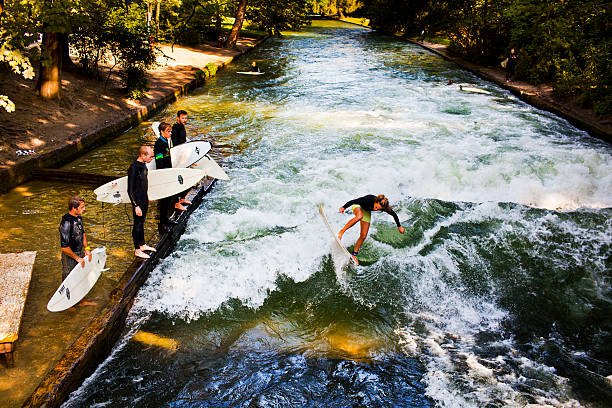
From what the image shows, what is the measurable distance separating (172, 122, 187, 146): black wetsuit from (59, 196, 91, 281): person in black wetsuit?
4.13 meters

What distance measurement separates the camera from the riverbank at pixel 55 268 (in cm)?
526

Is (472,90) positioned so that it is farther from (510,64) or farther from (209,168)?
(209,168)

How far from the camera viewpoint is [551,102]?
18766mm

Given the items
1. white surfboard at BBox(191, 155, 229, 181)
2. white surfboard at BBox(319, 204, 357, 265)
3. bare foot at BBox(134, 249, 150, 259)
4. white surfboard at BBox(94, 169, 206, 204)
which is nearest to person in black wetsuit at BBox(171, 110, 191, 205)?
white surfboard at BBox(191, 155, 229, 181)

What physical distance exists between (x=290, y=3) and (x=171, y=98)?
72.9ft

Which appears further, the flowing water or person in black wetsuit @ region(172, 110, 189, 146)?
person in black wetsuit @ region(172, 110, 189, 146)

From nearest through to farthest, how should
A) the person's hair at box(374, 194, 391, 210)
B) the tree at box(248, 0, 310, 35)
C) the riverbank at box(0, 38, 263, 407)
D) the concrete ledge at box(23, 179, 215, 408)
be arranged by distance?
the concrete ledge at box(23, 179, 215, 408) → the riverbank at box(0, 38, 263, 407) → the person's hair at box(374, 194, 391, 210) → the tree at box(248, 0, 310, 35)

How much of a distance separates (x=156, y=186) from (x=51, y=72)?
25.8 ft

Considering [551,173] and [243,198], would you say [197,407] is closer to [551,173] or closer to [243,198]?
[243,198]

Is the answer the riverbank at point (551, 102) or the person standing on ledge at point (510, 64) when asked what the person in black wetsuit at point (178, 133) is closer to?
the riverbank at point (551, 102)

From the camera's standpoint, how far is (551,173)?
487 inches

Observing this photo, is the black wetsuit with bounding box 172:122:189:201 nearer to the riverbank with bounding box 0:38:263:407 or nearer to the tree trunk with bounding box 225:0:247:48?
the riverbank with bounding box 0:38:263:407

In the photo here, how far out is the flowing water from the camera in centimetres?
600

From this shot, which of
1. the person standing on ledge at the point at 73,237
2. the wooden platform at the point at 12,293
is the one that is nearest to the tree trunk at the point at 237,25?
the wooden platform at the point at 12,293
